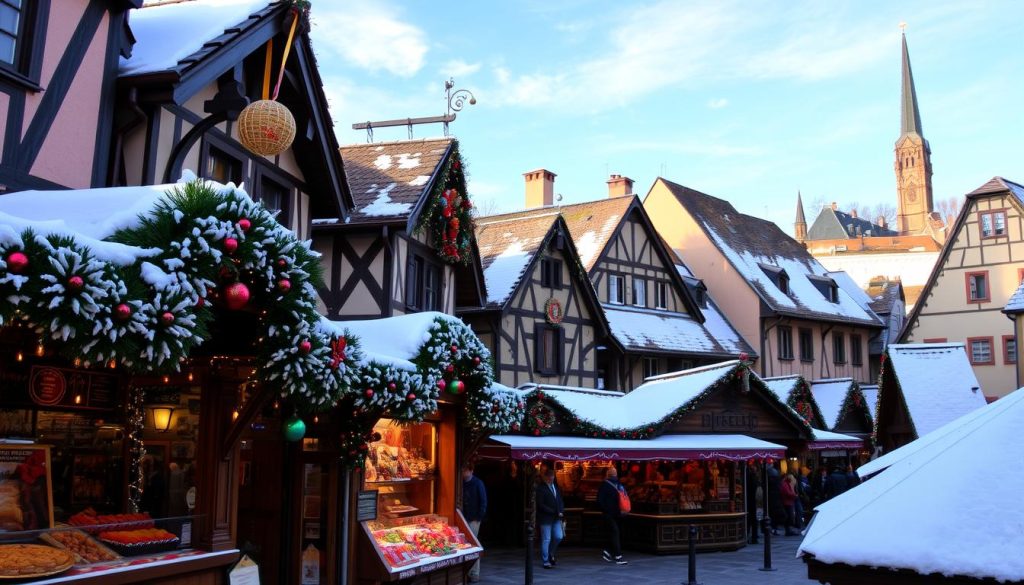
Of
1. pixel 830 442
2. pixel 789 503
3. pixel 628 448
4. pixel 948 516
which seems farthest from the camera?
pixel 830 442

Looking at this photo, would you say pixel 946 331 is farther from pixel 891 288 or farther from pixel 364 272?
pixel 364 272

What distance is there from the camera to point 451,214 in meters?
19.4

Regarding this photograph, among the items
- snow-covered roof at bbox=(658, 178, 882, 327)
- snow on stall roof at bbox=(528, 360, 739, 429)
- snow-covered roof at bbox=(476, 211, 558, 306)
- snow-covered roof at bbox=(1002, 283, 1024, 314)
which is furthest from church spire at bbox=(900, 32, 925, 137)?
snow on stall roof at bbox=(528, 360, 739, 429)

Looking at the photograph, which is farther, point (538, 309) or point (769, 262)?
point (769, 262)

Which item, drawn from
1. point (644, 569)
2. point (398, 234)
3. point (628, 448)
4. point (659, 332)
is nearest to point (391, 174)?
point (398, 234)

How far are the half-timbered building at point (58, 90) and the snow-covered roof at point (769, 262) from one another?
1098 inches

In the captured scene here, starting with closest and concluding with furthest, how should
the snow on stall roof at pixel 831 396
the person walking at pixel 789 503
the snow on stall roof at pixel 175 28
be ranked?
the snow on stall roof at pixel 175 28 → the person walking at pixel 789 503 → the snow on stall roof at pixel 831 396

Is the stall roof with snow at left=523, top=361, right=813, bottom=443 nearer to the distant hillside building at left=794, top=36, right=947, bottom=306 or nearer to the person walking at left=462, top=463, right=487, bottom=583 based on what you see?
the person walking at left=462, top=463, right=487, bottom=583

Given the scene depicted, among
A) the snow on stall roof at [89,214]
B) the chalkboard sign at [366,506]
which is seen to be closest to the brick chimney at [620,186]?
the chalkboard sign at [366,506]

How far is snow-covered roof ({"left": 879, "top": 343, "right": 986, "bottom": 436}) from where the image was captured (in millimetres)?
26188

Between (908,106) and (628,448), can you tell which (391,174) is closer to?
(628,448)

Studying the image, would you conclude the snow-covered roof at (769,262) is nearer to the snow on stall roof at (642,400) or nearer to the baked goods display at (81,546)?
the snow on stall roof at (642,400)

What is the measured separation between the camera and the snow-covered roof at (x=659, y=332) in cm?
2931

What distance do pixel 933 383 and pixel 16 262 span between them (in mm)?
26540
